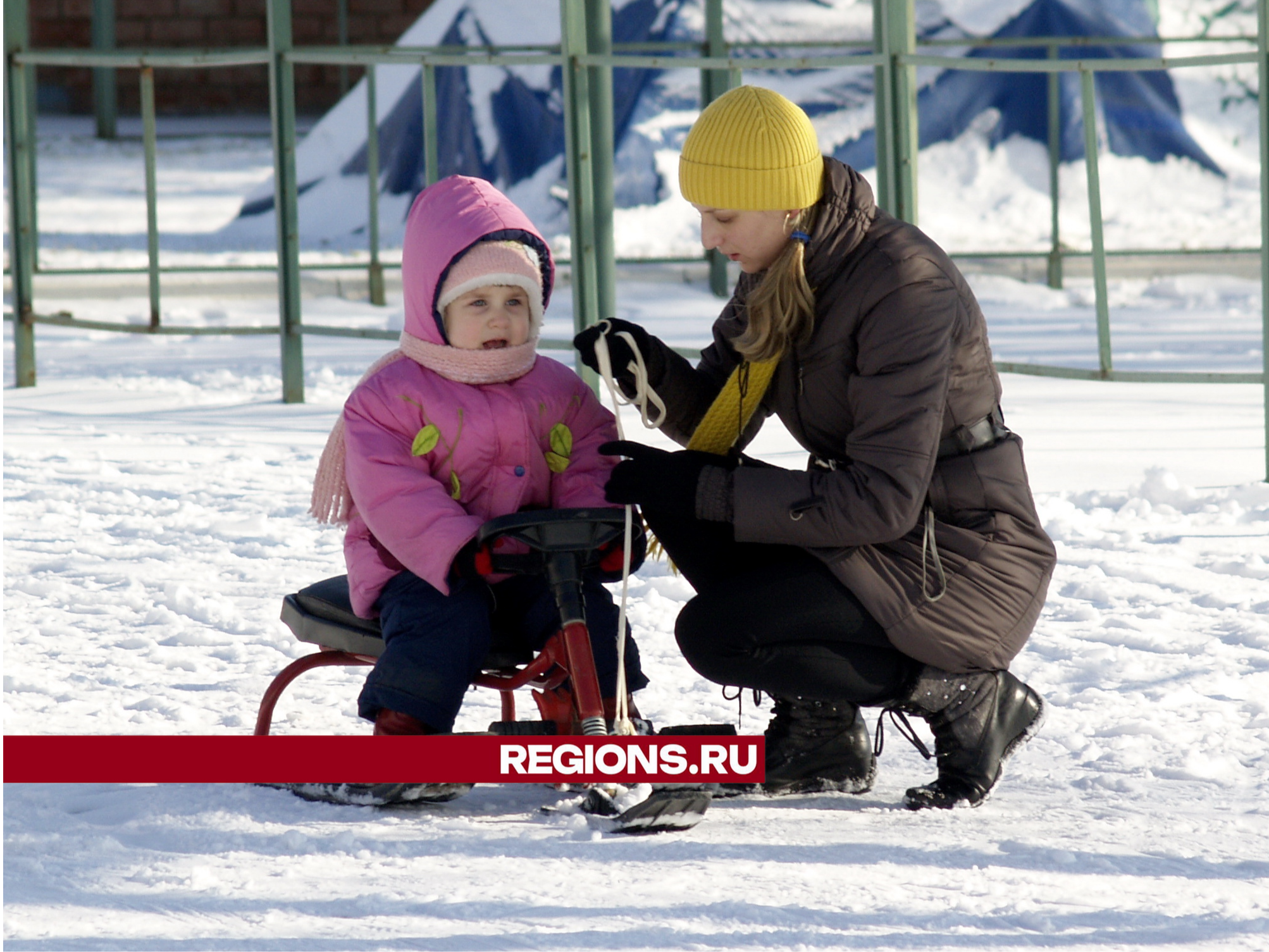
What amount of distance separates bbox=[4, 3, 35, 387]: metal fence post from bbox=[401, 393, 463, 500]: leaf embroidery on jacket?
13.6 ft

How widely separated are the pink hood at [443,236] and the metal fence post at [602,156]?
2661 mm

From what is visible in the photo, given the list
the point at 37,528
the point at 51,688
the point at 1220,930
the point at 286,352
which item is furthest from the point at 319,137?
the point at 1220,930

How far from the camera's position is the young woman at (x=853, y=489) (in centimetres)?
245

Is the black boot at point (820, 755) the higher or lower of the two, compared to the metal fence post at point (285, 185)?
lower

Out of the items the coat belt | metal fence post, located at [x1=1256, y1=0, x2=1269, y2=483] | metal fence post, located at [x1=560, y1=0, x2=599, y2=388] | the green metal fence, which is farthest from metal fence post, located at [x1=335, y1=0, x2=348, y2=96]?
the coat belt

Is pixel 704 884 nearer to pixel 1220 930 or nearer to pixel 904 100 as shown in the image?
pixel 1220 930

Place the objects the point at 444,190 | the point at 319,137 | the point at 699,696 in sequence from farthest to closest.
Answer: the point at 319,137 → the point at 699,696 → the point at 444,190

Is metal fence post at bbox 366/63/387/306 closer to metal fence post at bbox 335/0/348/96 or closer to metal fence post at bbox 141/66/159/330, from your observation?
metal fence post at bbox 141/66/159/330

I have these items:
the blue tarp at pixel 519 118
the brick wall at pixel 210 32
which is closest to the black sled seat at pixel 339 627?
the blue tarp at pixel 519 118

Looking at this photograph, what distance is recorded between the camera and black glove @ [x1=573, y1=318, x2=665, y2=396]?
2.75 meters

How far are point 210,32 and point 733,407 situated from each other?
1374 centimetres

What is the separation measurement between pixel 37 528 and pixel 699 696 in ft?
7.09

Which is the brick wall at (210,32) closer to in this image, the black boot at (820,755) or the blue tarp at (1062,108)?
the blue tarp at (1062,108)

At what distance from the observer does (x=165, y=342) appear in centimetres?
797
